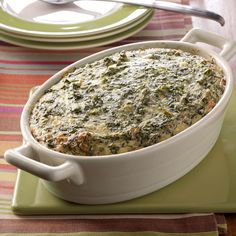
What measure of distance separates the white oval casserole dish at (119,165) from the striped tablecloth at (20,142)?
5 cm

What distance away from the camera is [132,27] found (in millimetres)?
1422

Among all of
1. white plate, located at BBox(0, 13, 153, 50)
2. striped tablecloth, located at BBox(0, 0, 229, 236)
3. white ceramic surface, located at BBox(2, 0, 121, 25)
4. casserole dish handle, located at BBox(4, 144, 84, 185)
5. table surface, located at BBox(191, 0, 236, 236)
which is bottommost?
striped tablecloth, located at BBox(0, 0, 229, 236)

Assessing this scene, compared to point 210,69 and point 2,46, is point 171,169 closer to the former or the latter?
point 210,69

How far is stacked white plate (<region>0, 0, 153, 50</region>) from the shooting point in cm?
137


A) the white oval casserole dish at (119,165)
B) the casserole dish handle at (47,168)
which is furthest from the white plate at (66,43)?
the casserole dish handle at (47,168)

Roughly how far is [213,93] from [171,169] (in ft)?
0.51

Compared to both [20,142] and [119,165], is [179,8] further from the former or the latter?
[119,165]

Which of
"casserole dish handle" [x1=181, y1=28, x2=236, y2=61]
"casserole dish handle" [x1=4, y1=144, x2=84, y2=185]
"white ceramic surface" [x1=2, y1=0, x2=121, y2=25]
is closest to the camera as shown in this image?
"casserole dish handle" [x1=4, y1=144, x2=84, y2=185]

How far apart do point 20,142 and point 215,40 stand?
434 mm

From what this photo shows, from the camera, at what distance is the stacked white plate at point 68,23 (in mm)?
1369

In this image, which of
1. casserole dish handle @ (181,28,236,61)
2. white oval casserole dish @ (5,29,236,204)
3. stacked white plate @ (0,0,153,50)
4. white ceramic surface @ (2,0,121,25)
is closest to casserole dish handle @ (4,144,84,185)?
white oval casserole dish @ (5,29,236,204)

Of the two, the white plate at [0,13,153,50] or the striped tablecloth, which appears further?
the white plate at [0,13,153,50]

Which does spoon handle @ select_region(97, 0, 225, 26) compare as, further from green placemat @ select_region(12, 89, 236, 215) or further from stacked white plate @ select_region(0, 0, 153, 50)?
green placemat @ select_region(12, 89, 236, 215)

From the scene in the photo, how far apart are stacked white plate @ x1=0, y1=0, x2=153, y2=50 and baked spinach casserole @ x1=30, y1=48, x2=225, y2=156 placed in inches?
10.3
